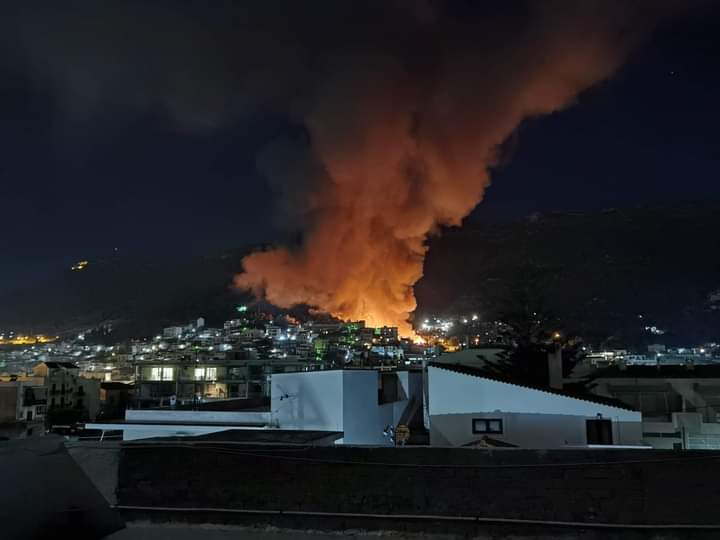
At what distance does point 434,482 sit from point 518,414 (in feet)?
17.9

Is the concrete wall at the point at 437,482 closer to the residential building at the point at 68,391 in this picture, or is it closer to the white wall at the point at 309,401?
the white wall at the point at 309,401

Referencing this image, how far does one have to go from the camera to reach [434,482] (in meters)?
5.95

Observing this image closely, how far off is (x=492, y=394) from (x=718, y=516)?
5.79 m

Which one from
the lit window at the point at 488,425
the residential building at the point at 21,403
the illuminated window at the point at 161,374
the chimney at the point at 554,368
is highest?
the chimney at the point at 554,368

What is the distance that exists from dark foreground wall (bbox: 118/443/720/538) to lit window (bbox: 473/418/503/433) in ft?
17.4

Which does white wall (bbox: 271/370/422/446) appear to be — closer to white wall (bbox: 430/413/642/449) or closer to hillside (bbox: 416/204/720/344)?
white wall (bbox: 430/413/642/449)

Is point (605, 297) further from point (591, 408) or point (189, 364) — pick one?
point (591, 408)

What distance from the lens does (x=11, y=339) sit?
132875 millimetres

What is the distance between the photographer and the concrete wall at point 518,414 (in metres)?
10.6

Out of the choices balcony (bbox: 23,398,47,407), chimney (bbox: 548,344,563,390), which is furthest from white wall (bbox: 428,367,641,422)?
balcony (bbox: 23,398,47,407)

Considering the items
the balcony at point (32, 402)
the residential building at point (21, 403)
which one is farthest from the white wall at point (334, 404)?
the balcony at point (32, 402)

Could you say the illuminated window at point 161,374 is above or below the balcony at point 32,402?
above

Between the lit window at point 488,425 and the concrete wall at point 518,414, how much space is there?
0.28 ft

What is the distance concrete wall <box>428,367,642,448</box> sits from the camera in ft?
34.6
